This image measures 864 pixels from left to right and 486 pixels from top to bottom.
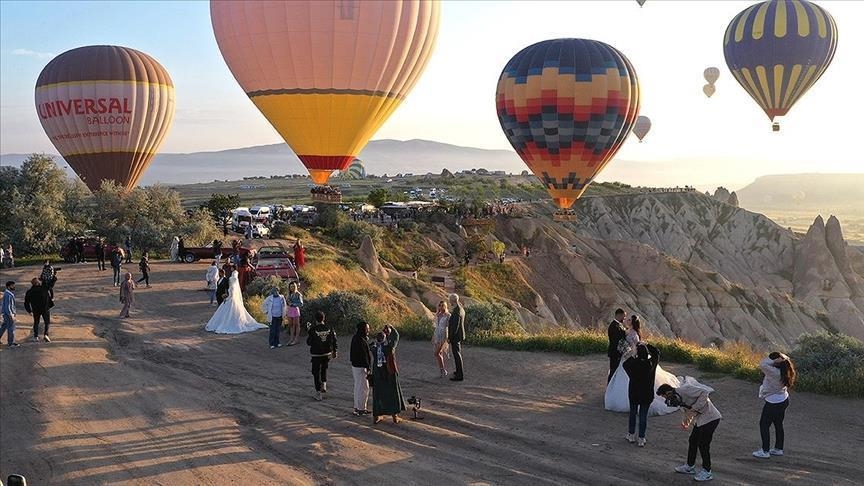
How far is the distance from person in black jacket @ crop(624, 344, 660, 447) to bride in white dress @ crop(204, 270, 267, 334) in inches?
488

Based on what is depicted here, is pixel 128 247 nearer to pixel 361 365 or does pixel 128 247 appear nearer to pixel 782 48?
pixel 361 365

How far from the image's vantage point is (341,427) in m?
13.4

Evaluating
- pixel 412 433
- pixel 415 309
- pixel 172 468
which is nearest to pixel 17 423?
pixel 172 468

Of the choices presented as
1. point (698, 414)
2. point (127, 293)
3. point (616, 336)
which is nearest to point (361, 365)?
point (616, 336)

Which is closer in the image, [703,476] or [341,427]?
[703,476]

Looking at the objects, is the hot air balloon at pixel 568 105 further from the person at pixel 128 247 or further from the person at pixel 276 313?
the person at pixel 276 313

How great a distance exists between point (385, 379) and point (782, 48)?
3896 cm

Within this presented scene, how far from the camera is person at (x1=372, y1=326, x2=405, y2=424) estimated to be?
1300 cm

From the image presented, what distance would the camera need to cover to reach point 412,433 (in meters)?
13.0

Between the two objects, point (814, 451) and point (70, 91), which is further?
point (70, 91)

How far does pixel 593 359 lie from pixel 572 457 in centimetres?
586

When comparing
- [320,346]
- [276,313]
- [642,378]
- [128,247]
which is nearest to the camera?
[642,378]

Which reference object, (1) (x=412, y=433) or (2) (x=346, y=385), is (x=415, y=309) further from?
(1) (x=412, y=433)

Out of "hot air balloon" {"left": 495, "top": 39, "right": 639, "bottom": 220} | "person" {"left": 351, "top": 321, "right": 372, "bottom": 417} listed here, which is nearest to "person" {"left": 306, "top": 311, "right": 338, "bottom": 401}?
"person" {"left": 351, "top": 321, "right": 372, "bottom": 417}
